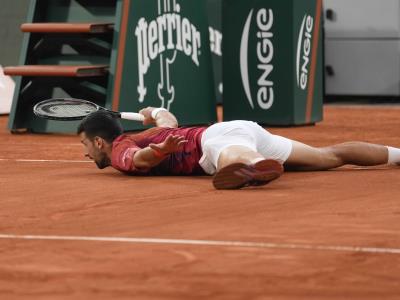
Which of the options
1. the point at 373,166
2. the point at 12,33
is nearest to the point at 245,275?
the point at 373,166

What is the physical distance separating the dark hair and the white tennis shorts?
0.55 m

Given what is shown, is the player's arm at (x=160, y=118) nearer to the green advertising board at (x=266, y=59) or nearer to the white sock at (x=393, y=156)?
the white sock at (x=393, y=156)

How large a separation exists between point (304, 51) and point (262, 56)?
549 millimetres

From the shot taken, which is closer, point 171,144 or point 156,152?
point 171,144

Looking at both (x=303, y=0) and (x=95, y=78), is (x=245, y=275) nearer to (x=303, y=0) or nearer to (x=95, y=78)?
(x=95, y=78)

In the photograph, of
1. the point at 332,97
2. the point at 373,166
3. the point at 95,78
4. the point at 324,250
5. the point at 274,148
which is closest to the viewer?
the point at 324,250

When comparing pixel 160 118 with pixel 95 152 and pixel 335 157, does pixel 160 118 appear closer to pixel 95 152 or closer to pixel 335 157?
pixel 95 152

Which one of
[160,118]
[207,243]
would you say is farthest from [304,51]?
[207,243]

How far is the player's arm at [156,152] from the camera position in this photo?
21.3 feet

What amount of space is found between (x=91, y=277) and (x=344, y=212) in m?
1.87

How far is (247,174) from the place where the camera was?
20.7 feet

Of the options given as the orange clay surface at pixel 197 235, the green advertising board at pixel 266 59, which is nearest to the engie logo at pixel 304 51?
the green advertising board at pixel 266 59

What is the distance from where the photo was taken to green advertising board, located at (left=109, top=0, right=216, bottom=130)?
36.3 feet

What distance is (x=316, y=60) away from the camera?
13008 millimetres
